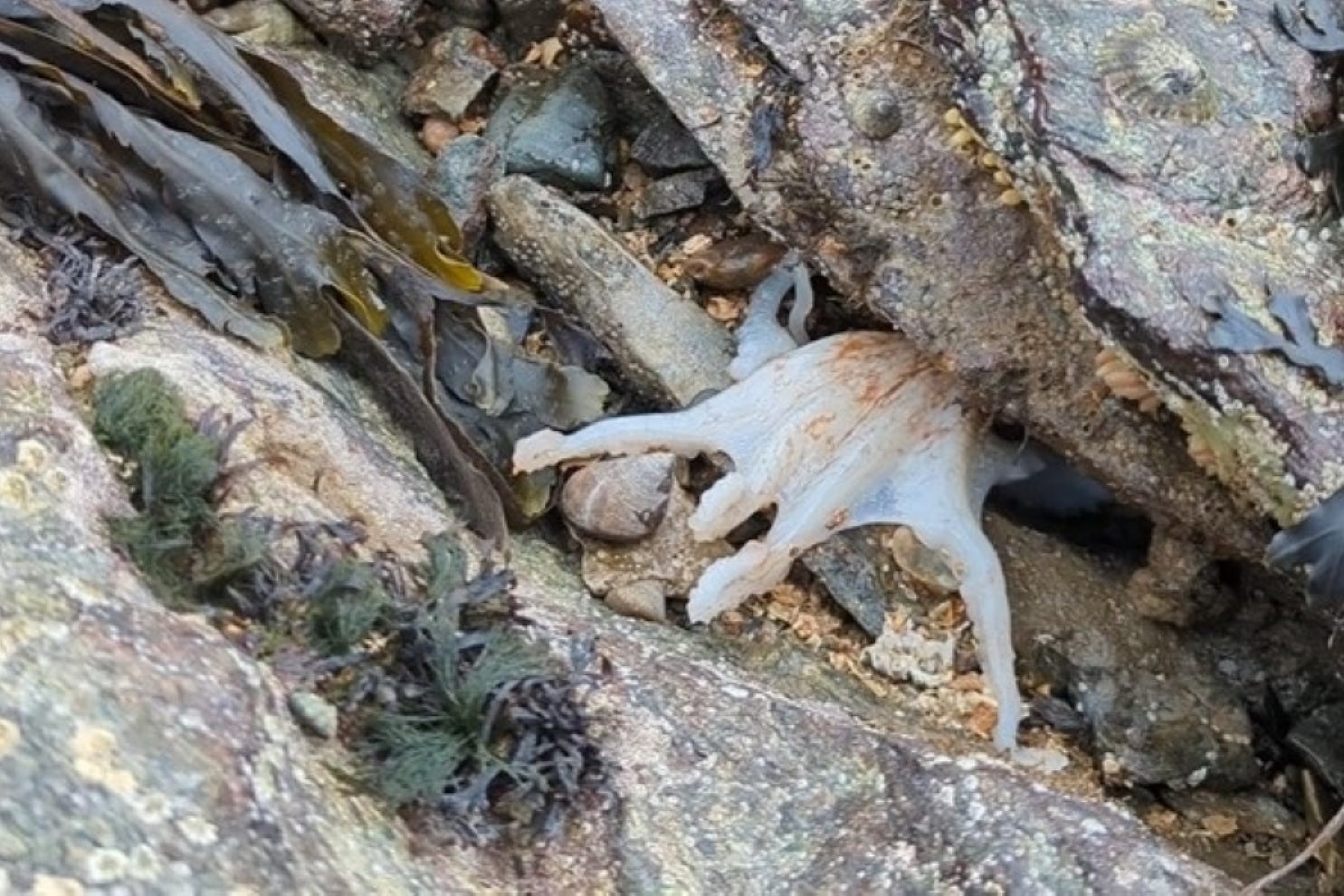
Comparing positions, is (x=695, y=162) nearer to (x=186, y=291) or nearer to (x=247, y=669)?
(x=186, y=291)

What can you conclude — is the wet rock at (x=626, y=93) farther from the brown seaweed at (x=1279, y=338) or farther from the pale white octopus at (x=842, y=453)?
the brown seaweed at (x=1279, y=338)

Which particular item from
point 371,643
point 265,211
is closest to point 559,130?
point 265,211

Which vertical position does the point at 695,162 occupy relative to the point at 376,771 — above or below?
above

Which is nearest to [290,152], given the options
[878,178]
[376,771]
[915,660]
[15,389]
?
[15,389]

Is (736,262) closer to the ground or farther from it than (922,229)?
closer to the ground

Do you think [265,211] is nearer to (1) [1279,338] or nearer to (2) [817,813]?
(2) [817,813]

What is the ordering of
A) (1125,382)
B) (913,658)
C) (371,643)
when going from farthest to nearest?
1. (913,658)
2. (1125,382)
3. (371,643)

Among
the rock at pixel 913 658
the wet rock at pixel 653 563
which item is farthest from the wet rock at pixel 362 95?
the rock at pixel 913 658

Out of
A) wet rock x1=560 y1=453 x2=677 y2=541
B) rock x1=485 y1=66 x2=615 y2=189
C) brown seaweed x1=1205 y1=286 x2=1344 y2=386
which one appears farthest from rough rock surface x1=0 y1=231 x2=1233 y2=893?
rock x1=485 y1=66 x2=615 y2=189
